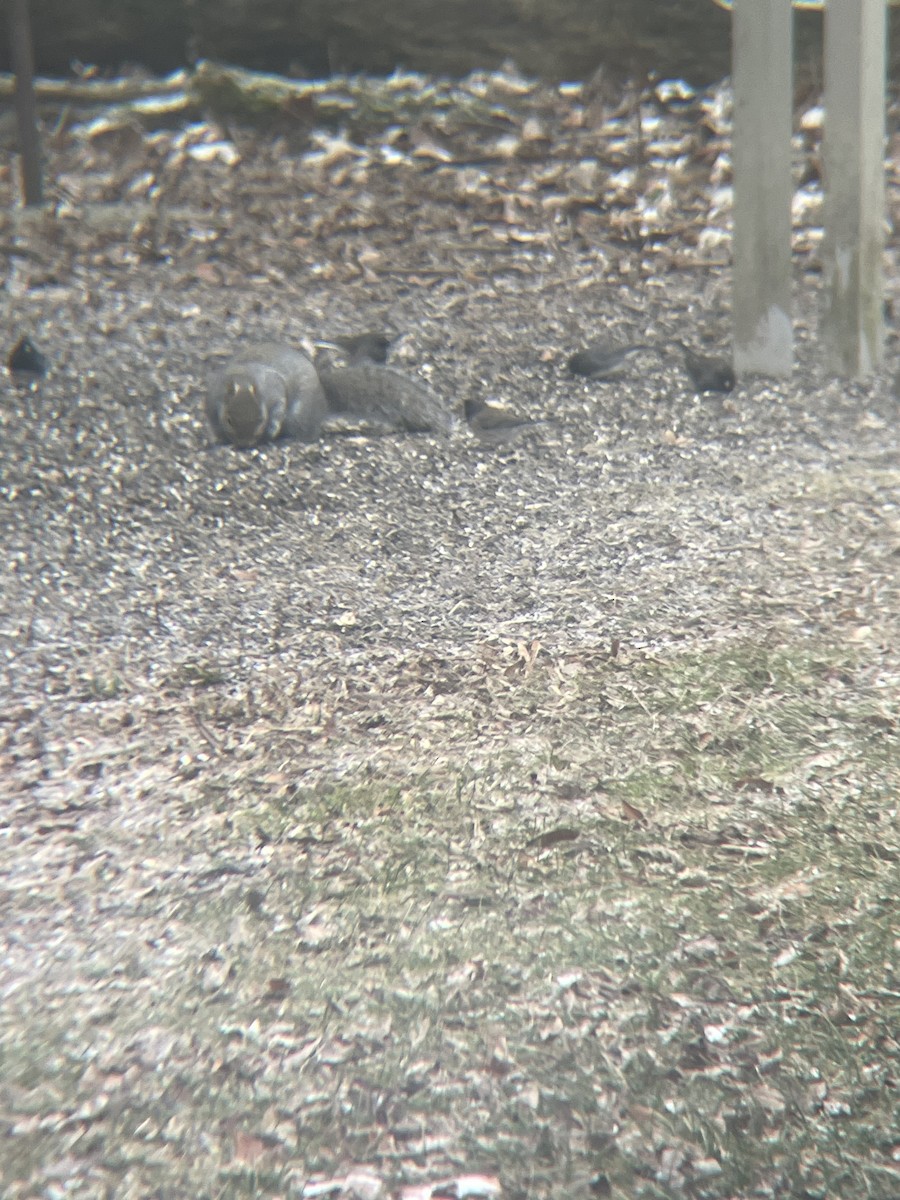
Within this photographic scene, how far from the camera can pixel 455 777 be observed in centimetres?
220

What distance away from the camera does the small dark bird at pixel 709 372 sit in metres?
4.04

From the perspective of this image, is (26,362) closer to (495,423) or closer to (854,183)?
(495,423)

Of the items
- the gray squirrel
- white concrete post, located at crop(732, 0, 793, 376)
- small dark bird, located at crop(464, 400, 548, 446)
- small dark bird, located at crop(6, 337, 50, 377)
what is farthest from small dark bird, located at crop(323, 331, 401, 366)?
white concrete post, located at crop(732, 0, 793, 376)

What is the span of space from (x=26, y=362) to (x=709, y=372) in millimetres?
2238

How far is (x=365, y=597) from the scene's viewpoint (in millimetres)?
2891

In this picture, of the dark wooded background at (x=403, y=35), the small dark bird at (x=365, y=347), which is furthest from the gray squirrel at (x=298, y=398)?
the dark wooded background at (x=403, y=35)

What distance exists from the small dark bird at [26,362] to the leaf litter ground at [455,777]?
3.2 inches

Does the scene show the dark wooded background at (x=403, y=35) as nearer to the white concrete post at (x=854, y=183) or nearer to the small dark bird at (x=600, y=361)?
the white concrete post at (x=854, y=183)

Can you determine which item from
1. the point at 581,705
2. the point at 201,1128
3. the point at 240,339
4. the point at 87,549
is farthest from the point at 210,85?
the point at 201,1128

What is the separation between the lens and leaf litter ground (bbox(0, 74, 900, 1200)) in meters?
A: 1.52

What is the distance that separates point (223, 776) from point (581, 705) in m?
0.68

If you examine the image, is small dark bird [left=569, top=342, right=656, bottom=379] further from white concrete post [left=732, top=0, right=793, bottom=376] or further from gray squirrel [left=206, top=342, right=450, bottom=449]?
gray squirrel [left=206, top=342, right=450, bottom=449]

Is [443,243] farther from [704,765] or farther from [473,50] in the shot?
[704,765]

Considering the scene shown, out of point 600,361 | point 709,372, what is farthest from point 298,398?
point 709,372
